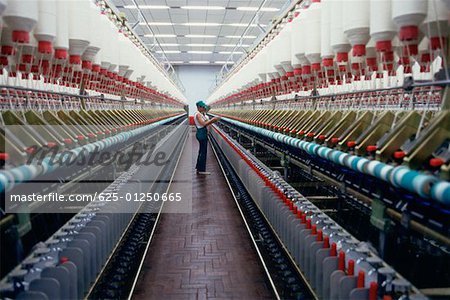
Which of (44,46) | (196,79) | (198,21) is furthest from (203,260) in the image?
(196,79)

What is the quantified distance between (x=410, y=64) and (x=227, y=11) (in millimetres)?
12749

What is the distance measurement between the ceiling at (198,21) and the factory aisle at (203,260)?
526 centimetres

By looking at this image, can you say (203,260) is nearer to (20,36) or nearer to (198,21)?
(20,36)

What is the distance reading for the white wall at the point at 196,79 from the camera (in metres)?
32.2

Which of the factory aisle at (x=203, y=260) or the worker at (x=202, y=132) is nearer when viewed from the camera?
the factory aisle at (x=203, y=260)

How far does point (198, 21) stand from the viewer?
16.6 m

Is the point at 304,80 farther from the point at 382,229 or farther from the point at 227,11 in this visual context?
the point at 227,11

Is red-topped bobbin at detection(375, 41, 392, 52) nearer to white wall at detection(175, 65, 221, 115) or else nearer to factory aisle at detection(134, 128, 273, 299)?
factory aisle at detection(134, 128, 273, 299)

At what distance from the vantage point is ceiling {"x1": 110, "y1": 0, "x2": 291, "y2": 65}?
13.9 m

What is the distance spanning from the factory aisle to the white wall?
84.5 feet

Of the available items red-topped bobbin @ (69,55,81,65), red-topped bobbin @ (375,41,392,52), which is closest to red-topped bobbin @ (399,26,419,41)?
red-topped bobbin @ (375,41,392,52)

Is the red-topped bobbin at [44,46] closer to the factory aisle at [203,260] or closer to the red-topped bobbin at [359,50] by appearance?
the red-topped bobbin at [359,50]

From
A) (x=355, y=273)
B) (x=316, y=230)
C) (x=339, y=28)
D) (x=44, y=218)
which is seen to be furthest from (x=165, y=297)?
(x=339, y=28)

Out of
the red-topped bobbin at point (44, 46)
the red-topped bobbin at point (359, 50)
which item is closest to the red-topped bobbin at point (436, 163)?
the red-topped bobbin at point (359, 50)
